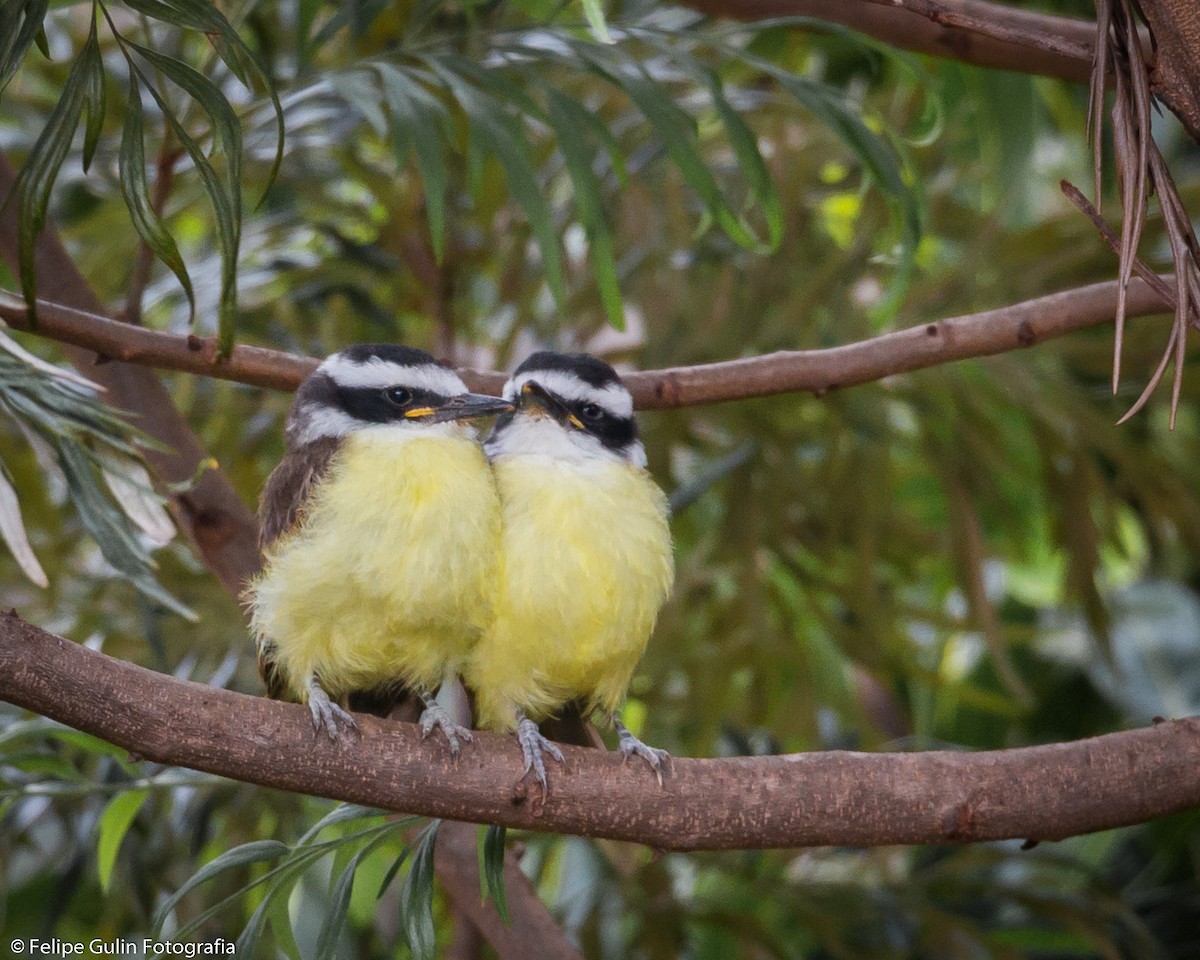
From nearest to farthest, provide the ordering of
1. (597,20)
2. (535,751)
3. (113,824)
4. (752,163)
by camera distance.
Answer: (597,20) < (535,751) < (113,824) < (752,163)

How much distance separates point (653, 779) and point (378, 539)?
18.0 inches

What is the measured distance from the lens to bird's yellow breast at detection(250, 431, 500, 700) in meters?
1.74

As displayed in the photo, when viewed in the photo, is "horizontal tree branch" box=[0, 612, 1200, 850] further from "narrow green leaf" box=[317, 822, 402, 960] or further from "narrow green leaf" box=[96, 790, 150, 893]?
"narrow green leaf" box=[96, 790, 150, 893]

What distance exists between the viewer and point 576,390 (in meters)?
2.08

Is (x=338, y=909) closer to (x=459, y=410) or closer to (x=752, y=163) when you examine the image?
(x=459, y=410)

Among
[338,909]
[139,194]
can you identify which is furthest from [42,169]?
[338,909]

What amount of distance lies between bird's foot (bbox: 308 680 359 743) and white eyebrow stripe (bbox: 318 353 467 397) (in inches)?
20.9

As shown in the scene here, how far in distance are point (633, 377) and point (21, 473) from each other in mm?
1532

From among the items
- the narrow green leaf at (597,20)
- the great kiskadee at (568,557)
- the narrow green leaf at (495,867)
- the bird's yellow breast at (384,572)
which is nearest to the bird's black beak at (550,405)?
the great kiskadee at (568,557)

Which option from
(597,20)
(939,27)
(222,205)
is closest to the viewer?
(597,20)

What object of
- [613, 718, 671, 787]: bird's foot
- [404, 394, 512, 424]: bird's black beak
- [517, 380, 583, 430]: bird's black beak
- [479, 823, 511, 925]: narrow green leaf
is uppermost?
[404, 394, 512, 424]: bird's black beak

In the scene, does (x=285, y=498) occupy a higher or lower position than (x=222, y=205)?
lower

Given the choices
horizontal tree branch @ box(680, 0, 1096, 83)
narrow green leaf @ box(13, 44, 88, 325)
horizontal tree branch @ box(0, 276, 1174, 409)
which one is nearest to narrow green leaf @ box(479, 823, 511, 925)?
horizontal tree branch @ box(0, 276, 1174, 409)

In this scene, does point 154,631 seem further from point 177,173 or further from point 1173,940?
point 1173,940
